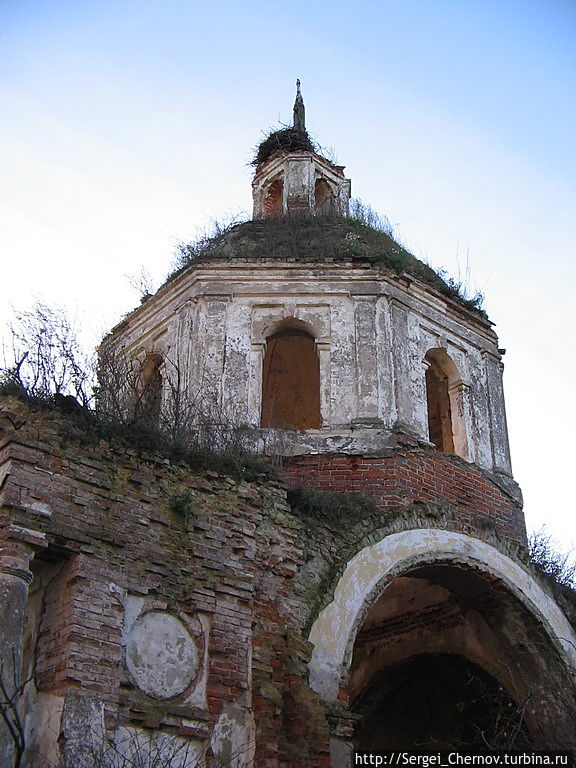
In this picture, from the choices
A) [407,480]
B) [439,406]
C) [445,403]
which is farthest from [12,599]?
[439,406]

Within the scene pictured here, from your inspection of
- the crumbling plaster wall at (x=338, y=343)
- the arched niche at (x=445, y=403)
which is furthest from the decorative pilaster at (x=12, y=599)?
the arched niche at (x=445, y=403)

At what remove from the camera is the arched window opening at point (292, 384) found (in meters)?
14.3

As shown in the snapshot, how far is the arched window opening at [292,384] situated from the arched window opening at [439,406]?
1.84 meters

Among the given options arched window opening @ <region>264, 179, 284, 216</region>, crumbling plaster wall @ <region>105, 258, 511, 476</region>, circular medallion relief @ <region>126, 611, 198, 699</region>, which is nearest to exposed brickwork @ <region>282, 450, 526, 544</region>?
crumbling plaster wall @ <region>105, 258, 511, 476</region>

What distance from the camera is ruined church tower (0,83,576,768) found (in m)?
7.02

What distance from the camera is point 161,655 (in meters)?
7.18

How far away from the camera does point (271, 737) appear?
7555mm

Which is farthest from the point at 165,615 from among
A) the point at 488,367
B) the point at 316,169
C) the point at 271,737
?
the point at 316,169

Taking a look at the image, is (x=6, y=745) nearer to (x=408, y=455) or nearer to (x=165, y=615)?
(x=165, y=615)

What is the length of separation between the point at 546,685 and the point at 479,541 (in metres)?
1.68

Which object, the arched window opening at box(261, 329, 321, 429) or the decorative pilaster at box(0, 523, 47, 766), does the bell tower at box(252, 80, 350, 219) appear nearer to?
the arched window opening at box(261, 329, 321, 429)

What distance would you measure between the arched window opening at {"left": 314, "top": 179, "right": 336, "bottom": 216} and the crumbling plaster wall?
3113mm

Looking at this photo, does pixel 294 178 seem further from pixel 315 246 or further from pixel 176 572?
pixel 176 572

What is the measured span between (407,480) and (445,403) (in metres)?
2.96
